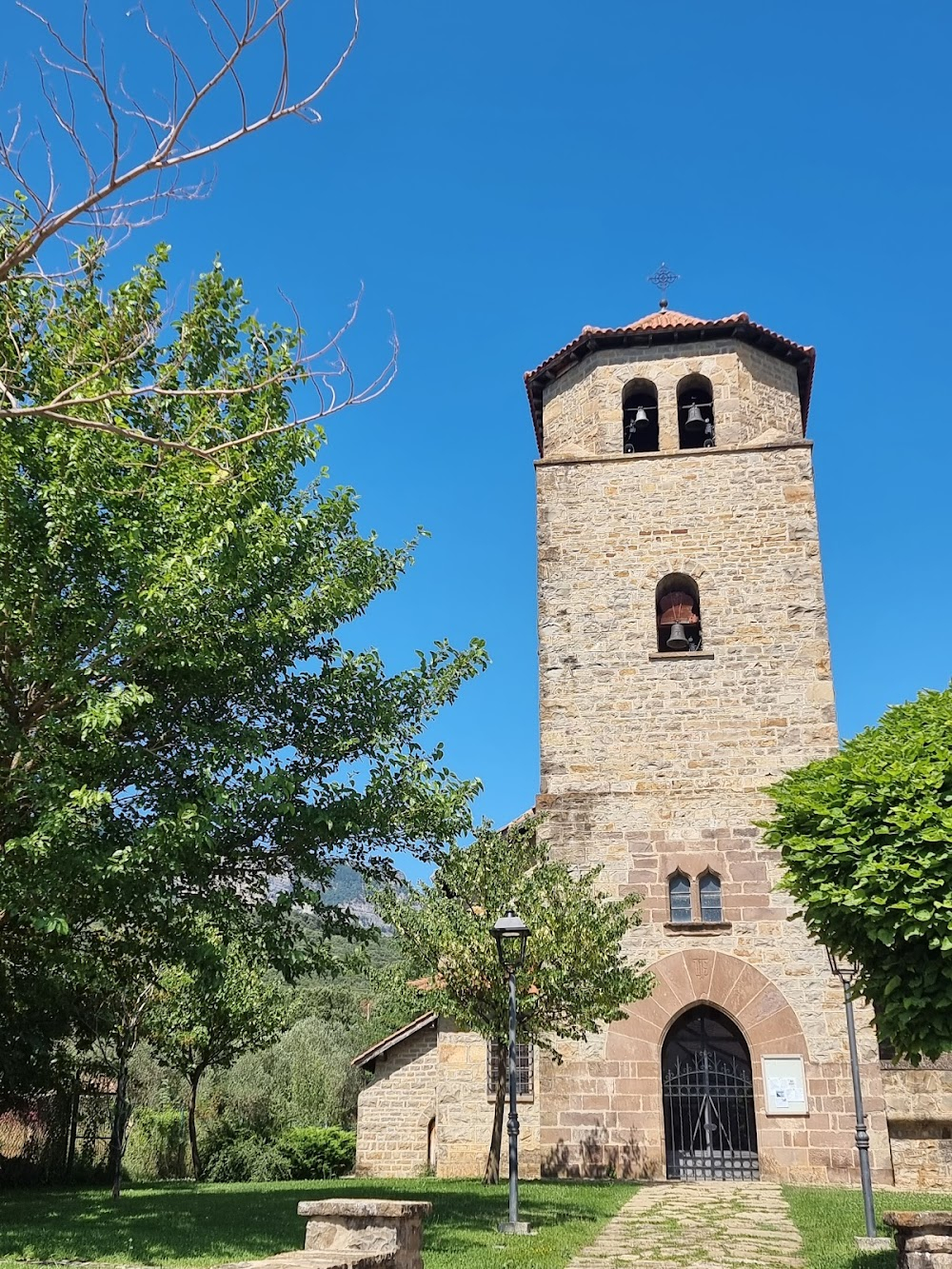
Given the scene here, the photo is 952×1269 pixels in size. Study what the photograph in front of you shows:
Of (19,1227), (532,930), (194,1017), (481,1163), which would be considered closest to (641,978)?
(532,930)

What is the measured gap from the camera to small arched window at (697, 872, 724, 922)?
57.3 ft

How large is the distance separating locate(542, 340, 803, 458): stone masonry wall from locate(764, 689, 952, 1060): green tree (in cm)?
1153

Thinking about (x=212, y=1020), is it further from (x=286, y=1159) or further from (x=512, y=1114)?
(x=512, y=1114)

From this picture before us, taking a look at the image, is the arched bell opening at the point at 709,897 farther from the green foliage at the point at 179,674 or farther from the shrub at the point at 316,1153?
the shrub at the point at 316,1153

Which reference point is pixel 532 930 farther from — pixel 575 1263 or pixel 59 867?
pixel 59 867

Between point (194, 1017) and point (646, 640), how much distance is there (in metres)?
12.6

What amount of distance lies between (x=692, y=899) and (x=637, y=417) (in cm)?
924

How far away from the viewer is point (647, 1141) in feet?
53.5

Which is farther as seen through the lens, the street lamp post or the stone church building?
the stone church building

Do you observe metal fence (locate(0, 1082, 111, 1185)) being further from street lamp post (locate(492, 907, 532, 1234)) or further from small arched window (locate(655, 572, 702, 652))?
small arched window (locate(655, 572, 702, 652))

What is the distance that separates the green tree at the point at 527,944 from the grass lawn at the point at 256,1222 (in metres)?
2.12

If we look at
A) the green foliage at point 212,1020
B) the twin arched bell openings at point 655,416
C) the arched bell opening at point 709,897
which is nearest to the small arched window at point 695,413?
the twin arched bell openings at point 655,416

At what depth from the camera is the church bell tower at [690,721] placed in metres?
16.4

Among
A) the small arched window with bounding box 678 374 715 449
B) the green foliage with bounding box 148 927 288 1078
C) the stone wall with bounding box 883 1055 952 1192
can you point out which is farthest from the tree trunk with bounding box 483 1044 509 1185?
the small arched window with bounding box 678 374 715 449
